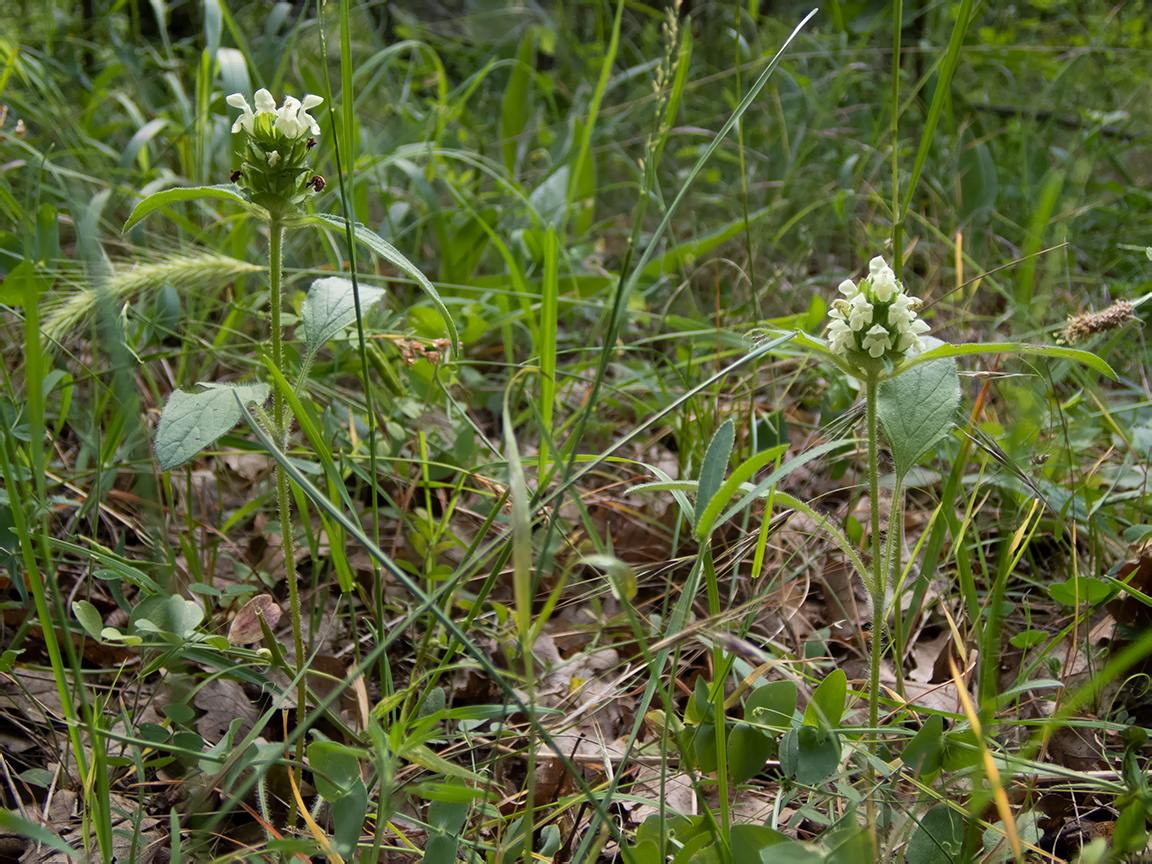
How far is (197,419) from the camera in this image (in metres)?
0.73

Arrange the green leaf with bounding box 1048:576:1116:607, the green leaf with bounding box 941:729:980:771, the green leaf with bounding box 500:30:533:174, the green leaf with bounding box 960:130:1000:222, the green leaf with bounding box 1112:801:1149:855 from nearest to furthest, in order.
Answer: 1. the green leaf with bounding box 1112:801:1149:855
2. the green leaf with bounding box 941:729:980:771
3. the green leaf with bounding box 1048:576:1116:607
4. the green leaf with bounding box 960:130:1000:222
5. the green leaf with bounding box 500:30:533:174

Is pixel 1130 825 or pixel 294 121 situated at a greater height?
pixel 294 121

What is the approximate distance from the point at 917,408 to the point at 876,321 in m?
0.12

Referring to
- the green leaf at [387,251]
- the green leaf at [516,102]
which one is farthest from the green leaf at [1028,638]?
the green leaf at [516,102]

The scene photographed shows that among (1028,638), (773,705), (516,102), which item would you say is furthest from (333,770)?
(516,102)

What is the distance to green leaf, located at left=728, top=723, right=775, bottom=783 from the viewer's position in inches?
32.4

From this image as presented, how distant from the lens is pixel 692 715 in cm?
85

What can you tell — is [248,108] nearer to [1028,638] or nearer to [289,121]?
[289,121]

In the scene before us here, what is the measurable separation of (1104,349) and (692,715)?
3.53 feet

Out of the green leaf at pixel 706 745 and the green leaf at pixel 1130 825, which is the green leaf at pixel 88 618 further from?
the green leaf at pixel 1130 825

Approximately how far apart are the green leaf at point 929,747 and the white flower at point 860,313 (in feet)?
1.29

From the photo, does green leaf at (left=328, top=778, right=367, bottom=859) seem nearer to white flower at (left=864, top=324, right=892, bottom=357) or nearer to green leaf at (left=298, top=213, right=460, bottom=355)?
green leaf at (left=298, top=213, right=460, bottom=355)

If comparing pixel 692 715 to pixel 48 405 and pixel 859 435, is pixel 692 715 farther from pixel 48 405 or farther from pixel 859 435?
pixel 48 405

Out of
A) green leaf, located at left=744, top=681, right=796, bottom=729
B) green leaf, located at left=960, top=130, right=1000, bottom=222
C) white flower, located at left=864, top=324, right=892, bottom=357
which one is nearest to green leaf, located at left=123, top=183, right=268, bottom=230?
white flower, located at left=864, top=324, right=892, bottom=357
